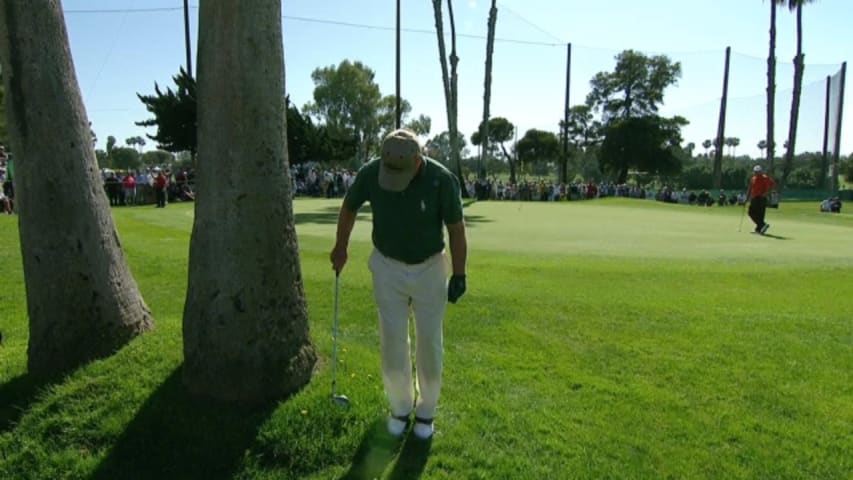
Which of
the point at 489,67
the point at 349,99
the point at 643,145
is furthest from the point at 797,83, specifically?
the point at 349,99

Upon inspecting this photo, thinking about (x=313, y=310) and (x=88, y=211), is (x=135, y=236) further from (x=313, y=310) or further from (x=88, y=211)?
(x=88, y=211)

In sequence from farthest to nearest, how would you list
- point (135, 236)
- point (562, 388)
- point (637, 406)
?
point (135, 236), point (562, 388), point (637, 406)

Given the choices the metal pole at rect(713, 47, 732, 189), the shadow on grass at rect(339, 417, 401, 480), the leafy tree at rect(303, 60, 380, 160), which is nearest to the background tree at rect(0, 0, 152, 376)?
the shadow on grass at rect(339, 417, 401, 480)

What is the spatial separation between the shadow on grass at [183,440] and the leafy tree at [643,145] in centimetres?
6513

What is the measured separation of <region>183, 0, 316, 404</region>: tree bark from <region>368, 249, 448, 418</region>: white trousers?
72 cm

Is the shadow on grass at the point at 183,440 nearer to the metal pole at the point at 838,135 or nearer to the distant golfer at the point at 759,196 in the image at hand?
the distant golfer at the point at 759,196

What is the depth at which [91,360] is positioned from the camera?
4691mm

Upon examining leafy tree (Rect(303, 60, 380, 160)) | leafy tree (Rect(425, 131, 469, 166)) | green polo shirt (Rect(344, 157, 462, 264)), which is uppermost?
leafy tree (Rect(303, 60, 380, 160))

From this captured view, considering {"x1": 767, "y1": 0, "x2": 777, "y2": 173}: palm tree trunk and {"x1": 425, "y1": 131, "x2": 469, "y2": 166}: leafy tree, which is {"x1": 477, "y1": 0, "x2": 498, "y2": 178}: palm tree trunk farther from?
{"x1": 767, "y1": 0, "x2": 777, "y2": 173}: palm tree trunk

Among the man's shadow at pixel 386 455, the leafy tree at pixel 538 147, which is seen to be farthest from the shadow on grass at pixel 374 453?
the leafy tree at pixel 538 147

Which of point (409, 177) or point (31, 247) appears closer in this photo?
point (409, 177)

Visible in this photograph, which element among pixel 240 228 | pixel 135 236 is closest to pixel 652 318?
pixel 240 228

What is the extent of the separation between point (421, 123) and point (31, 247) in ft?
321

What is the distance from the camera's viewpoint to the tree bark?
3.93 meters
